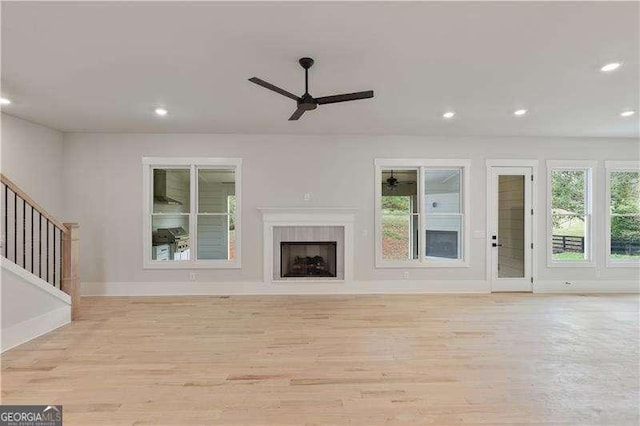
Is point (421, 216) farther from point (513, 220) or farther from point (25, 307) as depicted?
point (25, 307)

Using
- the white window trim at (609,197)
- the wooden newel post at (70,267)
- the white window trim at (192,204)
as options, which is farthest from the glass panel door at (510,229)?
the wooden newel post at (70,267)

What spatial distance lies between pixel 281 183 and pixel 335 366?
3.46m

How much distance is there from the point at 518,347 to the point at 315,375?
2.19 meters

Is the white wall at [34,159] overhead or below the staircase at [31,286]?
overhead

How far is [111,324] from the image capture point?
4004mm

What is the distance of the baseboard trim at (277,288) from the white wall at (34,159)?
1.60 metres

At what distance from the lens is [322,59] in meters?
2.84

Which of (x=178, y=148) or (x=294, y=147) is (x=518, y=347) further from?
(x=178, y=148)

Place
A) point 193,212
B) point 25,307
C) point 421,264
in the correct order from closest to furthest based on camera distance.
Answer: point 25,307 < point 193,212 < point 421,264

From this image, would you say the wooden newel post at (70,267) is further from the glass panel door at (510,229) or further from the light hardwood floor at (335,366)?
the glass panel door at (510,229)

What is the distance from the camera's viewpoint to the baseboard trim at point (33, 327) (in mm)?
3286

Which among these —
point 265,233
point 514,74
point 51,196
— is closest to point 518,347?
point 514,74

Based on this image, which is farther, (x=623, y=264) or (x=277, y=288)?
(x=623, y=264)

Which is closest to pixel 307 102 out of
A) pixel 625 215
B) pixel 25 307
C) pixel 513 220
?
pixel 25 307
